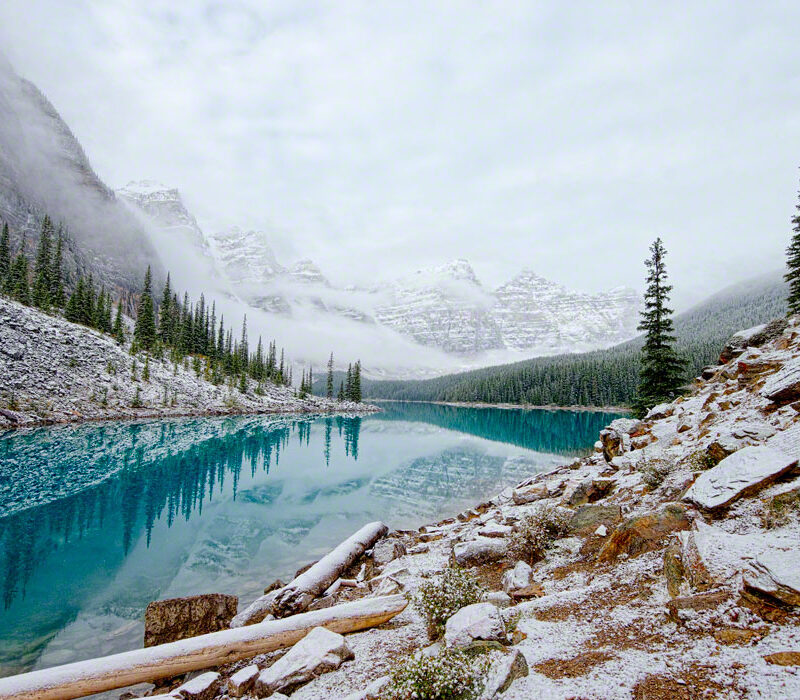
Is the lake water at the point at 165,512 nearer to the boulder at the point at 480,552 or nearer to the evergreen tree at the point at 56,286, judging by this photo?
the boulder at the point at 480,552

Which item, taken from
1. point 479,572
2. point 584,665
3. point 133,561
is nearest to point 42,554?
point 133,561

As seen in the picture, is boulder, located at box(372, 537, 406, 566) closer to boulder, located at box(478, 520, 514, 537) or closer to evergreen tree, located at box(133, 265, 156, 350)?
boulder, located at box(478, 520, 514, 537)

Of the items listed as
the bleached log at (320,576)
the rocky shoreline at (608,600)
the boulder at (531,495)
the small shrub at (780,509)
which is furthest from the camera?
the boulder at (531,495)

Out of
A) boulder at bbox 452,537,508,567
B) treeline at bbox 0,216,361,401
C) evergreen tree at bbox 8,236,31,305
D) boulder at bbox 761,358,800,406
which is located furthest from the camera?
treeline at bbox 0,216,361,401

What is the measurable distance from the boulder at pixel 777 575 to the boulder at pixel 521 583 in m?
3.75

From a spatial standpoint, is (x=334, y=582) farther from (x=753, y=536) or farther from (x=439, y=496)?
(x=439, y=496)

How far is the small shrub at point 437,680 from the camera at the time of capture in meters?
4.67

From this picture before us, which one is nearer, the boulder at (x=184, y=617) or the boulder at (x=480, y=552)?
the boulder at (x=184, y=617)

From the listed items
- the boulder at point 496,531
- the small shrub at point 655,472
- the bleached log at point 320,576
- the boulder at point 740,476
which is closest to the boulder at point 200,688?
the bleached log at point 320,576

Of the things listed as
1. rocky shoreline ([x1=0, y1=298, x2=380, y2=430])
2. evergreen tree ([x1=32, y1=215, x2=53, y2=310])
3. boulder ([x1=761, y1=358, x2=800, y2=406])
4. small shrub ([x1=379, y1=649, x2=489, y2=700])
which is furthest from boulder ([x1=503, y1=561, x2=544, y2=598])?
evergreen tree ([x1=32, y1=215, x2=53, y2=310])

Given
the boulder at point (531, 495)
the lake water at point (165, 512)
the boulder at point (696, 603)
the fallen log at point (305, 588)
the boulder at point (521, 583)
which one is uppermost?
the boulder at point (696, 603)

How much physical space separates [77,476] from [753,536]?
37.5m

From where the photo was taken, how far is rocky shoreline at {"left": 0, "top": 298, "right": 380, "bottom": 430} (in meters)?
56.9

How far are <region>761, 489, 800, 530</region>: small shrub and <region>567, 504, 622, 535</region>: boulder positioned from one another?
3946mm
